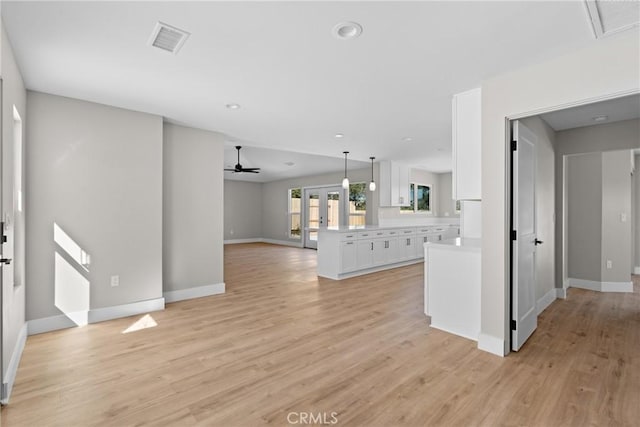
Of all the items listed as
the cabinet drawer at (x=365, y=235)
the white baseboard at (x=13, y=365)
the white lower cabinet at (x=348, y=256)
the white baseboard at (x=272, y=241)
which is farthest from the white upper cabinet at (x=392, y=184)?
the white baseboard at (x=13, y=365)

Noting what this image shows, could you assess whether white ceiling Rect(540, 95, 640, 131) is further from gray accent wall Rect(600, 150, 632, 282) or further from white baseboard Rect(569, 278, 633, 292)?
white baseboard Rect(569, 278, 633, 292)

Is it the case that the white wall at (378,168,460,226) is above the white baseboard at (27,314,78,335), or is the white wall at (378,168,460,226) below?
above

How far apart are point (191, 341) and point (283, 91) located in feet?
8.58

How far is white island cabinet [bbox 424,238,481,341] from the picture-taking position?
10.0 feet

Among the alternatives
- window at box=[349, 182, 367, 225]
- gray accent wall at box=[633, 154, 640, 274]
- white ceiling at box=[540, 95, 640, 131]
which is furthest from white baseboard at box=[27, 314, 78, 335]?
gray accent wall at box=[633, 154, 640, 274]

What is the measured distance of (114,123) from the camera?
366 cm

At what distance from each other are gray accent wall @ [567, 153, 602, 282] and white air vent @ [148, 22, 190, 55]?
5663 millimetres

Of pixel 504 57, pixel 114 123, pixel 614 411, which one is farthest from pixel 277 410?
pixel 114 123

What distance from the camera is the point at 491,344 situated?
2.80 metres

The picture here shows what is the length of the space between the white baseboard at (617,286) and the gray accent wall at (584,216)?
0.42 ft

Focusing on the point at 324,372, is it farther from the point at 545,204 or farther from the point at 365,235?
the point at 365,235

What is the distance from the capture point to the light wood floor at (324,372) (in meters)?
1.94

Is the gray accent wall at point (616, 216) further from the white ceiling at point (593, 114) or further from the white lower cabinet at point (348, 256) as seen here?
the white lower cabinet at point (348, 256)

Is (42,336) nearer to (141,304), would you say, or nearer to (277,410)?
(141,304)
